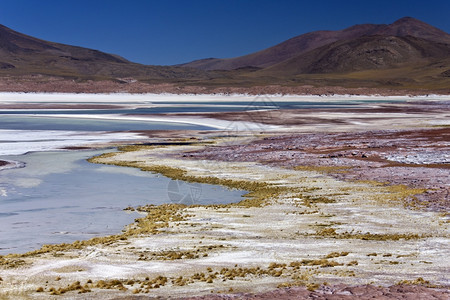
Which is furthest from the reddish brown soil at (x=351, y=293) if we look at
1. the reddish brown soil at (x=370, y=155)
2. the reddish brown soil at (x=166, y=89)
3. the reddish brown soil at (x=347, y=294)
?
the reddish brown soil at (x=166, y=89)

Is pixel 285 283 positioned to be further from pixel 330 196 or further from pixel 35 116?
pixel 35 116

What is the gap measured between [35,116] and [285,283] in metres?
61.5

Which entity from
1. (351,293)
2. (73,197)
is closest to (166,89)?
(73,197)

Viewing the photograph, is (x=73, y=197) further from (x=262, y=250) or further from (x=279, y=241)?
(x=262, y=250)

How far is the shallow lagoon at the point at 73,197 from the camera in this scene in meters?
18.4

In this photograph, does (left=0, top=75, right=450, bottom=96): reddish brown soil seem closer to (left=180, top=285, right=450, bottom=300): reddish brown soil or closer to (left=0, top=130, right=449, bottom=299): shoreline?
(left=0, top=130, right=449, bottom=299): shoreline

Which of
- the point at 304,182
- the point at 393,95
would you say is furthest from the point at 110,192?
the point at 393,95

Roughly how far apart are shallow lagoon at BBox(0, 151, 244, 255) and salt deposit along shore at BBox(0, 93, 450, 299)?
3.81 feet

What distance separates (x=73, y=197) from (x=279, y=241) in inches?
416

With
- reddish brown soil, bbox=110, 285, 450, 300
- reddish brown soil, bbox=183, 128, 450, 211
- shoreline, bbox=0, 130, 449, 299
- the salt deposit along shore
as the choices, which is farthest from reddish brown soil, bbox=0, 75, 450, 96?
reddish brown soil, bbox=110, 285, 450, 300

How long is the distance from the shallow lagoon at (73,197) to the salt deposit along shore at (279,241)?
116cm

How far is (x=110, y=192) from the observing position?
82.9ft

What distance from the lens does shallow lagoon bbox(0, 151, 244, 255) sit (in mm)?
18375

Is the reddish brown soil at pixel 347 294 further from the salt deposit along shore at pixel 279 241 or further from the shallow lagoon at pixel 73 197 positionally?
the shallow lagoon at pixel 73 197
